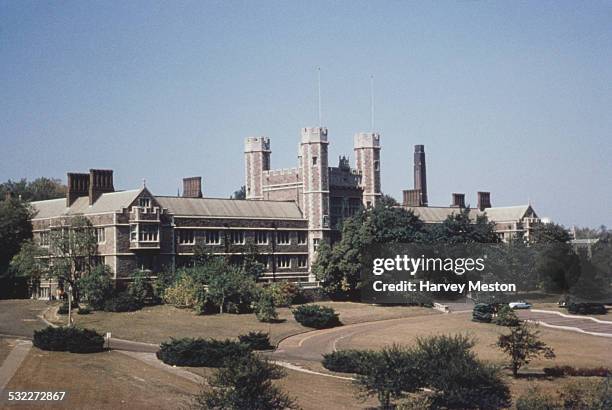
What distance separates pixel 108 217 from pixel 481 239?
1482 inches

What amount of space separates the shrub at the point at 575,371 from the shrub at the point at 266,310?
935 inches

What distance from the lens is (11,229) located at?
270 ft

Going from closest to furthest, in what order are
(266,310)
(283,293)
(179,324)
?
(179,324), (266,310), (283,293)

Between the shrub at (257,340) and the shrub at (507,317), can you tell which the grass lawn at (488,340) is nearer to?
the shrub at (507,317)

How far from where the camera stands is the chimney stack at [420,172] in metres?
125

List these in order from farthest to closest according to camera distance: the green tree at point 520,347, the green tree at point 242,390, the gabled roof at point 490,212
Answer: the gabled roof at point 490,212 < the green tree at point 520,347 < the green tree at point 242,390

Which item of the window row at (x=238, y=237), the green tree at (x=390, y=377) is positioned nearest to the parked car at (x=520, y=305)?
the window row at (x=238, y=237)

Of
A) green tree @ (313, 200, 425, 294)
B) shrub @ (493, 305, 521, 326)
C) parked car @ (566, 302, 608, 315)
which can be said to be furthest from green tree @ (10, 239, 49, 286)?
parked car @ (566, 302, 608, 315)

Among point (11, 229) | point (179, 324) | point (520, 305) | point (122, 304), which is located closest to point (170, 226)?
point (122, 304)

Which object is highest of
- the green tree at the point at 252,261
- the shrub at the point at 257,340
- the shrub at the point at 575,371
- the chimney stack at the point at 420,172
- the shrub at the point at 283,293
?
the chimney stack at the point at 420,172

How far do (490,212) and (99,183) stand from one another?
188 ft

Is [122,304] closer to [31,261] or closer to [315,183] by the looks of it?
[31,261]

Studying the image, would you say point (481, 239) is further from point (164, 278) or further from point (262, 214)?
point (164, 278)

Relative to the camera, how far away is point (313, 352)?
59250mm
